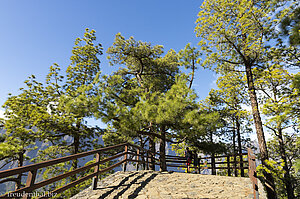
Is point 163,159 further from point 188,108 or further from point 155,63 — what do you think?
point 155,63

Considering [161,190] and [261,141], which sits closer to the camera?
[161,190]

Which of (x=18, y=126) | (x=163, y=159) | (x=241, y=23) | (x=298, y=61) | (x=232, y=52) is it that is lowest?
(x=163, y=159)

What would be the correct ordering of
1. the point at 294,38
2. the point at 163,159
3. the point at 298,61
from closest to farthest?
the point at 294,38
the point at 298,61
the point at 163,159

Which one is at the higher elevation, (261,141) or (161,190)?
(261,141)

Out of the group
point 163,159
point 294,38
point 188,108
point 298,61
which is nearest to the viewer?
point 294,38

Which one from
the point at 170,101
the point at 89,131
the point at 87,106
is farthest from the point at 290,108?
the point at 89,131

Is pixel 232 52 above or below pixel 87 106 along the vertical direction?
above

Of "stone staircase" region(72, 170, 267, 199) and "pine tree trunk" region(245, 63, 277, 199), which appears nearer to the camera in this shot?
"stone staircase" region(72, 170, 267, 199)

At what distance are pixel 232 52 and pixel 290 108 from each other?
4589 millimetres

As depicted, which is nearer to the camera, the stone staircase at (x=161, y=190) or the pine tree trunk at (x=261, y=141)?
the stone staircase at (x=161, y=190)

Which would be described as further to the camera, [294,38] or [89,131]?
[89,131]

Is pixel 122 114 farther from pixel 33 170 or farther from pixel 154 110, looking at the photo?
pixel 33 170

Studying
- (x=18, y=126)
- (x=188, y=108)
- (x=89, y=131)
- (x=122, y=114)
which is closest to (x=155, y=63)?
(x=188, y=108)

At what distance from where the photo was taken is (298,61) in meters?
8.93
